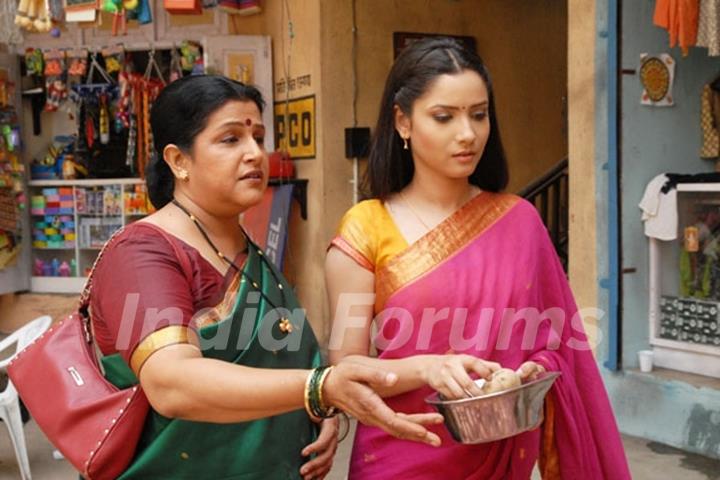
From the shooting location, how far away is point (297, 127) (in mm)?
6422

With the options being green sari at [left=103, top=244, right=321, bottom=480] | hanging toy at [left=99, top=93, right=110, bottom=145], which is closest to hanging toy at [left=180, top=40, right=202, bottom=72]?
hanging toy at [left=99, top=93, right=110, bottom=145]

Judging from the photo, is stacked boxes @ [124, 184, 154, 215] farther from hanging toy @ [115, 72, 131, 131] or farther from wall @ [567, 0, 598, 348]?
wall @ [567, 0, 598, 348]

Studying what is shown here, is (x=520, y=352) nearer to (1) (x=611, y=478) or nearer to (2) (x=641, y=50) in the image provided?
(1) (x=611, y=478)

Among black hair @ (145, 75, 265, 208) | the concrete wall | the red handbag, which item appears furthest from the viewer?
the concrete wall

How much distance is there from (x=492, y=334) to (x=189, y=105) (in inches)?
30.5

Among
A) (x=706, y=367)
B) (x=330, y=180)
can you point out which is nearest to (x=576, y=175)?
(x=706, y=367)

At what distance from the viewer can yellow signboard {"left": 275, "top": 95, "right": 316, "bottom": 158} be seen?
245 inches

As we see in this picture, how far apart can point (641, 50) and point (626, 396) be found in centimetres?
175

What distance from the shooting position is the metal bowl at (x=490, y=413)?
4.77 ft

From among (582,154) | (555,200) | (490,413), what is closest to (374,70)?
(555,200)

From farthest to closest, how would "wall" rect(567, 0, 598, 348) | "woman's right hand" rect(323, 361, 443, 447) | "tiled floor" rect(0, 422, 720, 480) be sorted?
"wall" rect(567, 0, 598, 348) → "tiled floor" rect(0, 422, 720, 480) → "woman's right hand" rect(323, 361, 443, 447)

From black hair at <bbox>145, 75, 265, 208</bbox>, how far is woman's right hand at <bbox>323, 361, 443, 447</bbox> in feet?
2.13

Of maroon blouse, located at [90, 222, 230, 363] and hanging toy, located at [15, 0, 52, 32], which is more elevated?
hanging toy, located at [15, 0, 52, 32]

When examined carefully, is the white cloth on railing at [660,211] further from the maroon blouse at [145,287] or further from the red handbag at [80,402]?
the red handbag at [80,402]
